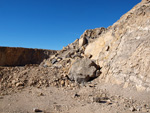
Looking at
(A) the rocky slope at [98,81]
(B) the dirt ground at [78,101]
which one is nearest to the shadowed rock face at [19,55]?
(A) the rocky slope at [98,81]

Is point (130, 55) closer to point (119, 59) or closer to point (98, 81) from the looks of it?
point (119, 59)

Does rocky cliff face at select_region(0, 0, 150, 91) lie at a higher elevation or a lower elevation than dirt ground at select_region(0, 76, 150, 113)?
higher

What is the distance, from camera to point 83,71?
7414 mm

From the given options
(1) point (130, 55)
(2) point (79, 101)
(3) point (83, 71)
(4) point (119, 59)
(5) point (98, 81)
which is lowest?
(2) point (79, 101)

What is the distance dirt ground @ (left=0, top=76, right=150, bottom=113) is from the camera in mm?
4141

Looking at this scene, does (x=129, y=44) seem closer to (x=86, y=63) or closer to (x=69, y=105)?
(x=86, y=63)

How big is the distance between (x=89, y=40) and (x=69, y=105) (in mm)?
7099

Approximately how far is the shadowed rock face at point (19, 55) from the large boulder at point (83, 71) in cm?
1518

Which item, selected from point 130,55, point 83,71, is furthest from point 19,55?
point 130,55

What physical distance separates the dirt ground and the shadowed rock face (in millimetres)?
15153

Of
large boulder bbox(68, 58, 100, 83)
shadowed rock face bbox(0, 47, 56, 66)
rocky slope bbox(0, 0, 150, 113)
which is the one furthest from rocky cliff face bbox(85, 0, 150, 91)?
shadowed rock face bbox(0, 47, 56, 66)

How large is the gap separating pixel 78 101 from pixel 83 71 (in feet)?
8.58

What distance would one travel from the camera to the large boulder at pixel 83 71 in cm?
730

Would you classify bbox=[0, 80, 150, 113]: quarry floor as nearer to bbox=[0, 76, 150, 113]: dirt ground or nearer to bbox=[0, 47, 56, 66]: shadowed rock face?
bbox=[0, 76, 150, 113]: dirt ground
